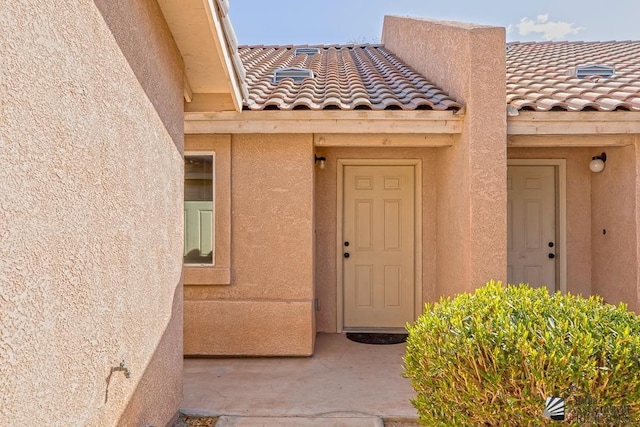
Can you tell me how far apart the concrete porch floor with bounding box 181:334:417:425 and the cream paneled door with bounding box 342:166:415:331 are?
106cm

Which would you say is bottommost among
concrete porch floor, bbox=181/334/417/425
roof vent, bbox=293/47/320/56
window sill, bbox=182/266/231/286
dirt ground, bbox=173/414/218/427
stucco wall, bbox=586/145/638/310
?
dirt ground, bbox=173/414/218/427

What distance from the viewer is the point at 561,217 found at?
759cm

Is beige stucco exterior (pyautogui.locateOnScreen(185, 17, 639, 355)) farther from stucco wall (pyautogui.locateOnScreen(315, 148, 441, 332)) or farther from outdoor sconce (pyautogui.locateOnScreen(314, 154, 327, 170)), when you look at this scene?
stucco wall (pyautogui.locateOnScreen(315, 148, 441, 332))

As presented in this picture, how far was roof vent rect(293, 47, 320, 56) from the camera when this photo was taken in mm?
12469

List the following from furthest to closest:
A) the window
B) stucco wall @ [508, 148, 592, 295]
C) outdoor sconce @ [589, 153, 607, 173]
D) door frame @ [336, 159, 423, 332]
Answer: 1. door frame @ [336, 159, 423, 332]
2. stucco wall @ [508, 148, 592, 295]
3. outdoor sconce @ [589, 153, 607, 173]
4. the window

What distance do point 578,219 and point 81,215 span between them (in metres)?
7.96

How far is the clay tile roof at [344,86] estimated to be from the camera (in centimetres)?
619

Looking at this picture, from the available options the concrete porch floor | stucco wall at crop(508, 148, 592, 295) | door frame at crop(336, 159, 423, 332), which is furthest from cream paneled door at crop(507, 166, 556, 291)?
the concrete porch floor

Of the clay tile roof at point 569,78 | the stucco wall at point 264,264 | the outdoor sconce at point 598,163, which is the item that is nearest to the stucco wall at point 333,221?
the stucco wall at point 264,264

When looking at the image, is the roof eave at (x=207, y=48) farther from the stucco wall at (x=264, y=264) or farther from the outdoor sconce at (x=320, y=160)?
the outdoor sconce at (x=320, y=160)

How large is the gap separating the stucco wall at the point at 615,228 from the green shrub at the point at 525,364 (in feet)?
11.5

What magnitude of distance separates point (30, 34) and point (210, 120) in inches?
166

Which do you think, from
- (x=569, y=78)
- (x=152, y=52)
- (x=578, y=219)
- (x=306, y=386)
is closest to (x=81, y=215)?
(x=152, y=52)

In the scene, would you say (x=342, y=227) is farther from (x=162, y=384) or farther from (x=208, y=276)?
(x=162, y=384)
